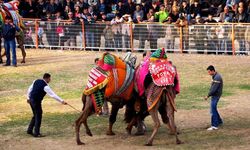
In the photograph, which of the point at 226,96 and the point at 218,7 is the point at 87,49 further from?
the point at 226,96

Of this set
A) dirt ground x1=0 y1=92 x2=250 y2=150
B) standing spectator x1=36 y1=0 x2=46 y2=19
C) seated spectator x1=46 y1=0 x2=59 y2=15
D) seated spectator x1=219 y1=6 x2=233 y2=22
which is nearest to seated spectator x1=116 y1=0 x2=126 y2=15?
seated spectator x1=46 y1=0 x2=59 y2=15

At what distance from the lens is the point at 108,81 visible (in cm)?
1652

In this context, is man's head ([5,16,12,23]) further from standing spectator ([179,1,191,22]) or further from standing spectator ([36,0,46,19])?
standing spectator ([179,1,191,22])

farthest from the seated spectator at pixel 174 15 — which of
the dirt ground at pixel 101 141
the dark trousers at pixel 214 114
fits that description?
the dark trousers at pixel 214 114

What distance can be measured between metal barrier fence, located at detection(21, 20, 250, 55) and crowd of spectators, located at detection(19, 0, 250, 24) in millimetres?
532

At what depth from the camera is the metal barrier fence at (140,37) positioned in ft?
95.3

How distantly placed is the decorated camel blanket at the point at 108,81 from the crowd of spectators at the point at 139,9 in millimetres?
13370

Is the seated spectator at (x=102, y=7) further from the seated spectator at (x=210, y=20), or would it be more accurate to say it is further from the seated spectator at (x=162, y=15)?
the seated spectator at (x=210, y=20)

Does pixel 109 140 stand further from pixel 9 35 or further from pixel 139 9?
pixel 139 9

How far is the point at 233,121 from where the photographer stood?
18.5 metres

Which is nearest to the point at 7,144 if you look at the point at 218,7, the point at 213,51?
the point at 213,51

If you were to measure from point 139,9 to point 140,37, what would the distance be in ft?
5.22

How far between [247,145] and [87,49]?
16.9 metres

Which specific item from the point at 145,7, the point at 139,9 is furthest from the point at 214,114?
the point at 145,7
